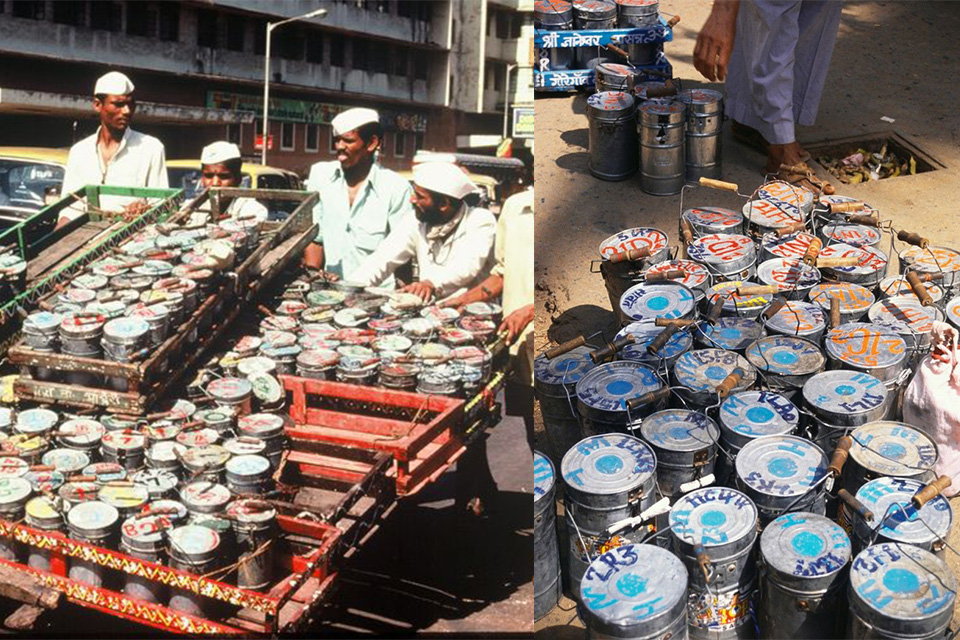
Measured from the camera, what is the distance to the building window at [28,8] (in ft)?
9.71

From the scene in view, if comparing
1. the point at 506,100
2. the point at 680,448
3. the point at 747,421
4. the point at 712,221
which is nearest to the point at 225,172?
the point at 506,100

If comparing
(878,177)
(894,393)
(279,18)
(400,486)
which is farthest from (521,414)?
(878,177)

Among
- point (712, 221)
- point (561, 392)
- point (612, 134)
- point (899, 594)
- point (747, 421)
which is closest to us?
point (899, 594)

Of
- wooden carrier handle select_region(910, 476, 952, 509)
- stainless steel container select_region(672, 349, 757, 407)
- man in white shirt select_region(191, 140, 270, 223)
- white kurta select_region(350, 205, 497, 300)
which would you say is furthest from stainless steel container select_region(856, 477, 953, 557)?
man in white shirt select_region(191, 140, 270, 223)

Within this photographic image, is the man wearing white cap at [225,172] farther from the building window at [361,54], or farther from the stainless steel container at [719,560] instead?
the stainless steel container at [719,560]

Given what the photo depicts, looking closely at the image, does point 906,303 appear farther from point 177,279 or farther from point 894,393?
point 177,279

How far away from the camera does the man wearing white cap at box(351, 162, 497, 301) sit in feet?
10.2

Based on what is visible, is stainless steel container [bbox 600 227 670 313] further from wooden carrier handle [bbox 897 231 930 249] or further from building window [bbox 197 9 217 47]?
building window [bbox 197 9 217 47]

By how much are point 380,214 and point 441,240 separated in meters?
0.17

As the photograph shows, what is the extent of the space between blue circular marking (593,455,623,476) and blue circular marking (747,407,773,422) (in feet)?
1.77

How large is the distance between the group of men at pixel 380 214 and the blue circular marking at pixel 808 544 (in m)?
1.11

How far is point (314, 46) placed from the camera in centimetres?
320

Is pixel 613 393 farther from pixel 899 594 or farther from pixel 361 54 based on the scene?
pixel 361 54

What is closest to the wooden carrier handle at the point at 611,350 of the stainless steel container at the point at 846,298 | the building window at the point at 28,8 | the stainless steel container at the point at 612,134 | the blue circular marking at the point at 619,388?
the blue circular marking at the point at 619,388
